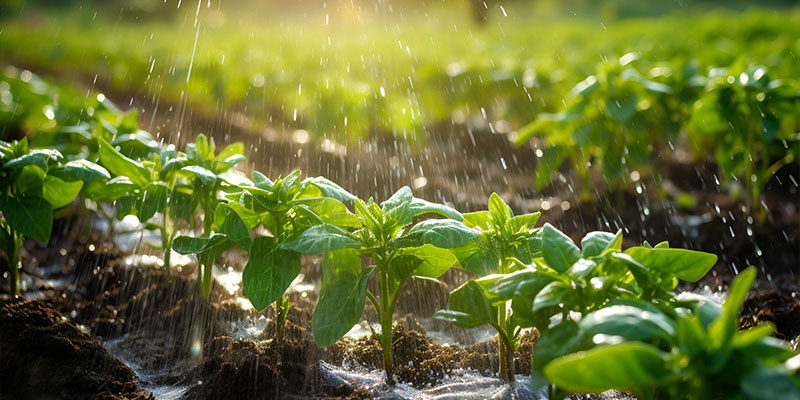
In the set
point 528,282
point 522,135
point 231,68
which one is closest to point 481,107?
point 231,68

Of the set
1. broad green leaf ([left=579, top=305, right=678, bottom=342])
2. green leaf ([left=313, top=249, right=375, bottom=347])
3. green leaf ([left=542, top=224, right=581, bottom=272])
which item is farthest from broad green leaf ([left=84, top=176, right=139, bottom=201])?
broad green leaf ([left=579, top=305, right=678, bottom=342])

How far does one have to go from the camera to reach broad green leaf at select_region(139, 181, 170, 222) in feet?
6.18

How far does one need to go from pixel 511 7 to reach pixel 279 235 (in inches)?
1451

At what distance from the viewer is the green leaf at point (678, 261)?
4.18 ft

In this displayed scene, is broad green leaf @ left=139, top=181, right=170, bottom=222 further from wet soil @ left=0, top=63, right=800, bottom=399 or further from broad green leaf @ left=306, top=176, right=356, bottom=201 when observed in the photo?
broad green leaf @ left=306, top=176, right=356, bottom=201

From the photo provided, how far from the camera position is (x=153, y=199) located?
1914 millimetres

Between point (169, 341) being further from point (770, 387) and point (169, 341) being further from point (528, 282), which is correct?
point (770, 387)

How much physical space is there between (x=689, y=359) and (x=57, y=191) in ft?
6.46

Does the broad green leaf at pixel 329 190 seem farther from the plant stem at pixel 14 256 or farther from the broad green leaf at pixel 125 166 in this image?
the plant stem at pixel 14 256

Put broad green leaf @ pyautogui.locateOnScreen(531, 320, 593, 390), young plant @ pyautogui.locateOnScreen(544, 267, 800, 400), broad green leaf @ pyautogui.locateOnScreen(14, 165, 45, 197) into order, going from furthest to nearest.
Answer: broad green leaf @ pyautogui.locateOnScreen(14, 165, 45, 197), broad green leaf @ pyautogui.locateOnScreen(531, 320, 593, 390), young plant @ pyautogui.locateOnScreen(544, 267, 800, 400)

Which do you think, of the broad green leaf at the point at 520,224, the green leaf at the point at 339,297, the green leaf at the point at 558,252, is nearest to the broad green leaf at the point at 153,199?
the green leaf at the point at 339,297

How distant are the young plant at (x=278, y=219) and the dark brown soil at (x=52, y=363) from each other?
0.48 meters

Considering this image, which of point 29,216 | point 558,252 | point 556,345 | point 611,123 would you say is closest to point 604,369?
point 556,345

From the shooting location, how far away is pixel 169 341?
6.66ft
